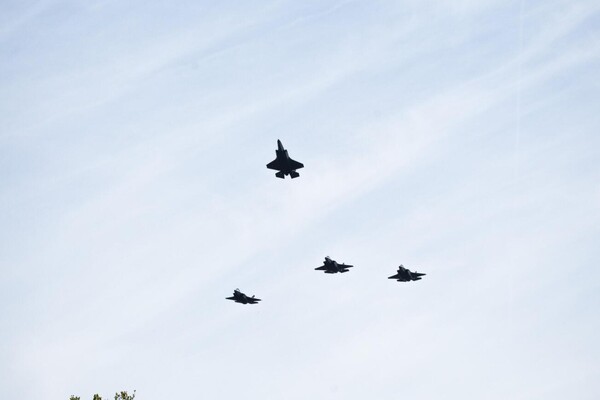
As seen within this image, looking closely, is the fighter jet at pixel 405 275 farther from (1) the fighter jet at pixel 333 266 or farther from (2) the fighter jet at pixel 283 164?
(2) the fighter jet at pixel 283 164

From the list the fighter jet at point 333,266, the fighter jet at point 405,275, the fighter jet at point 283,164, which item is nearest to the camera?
the fighter jet at point 283,164

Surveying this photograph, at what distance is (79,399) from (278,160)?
2953 centimetres

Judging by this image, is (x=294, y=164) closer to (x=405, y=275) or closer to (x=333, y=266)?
(x=333, y=266)

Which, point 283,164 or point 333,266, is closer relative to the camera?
→ point 283,164

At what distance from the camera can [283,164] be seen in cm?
6775

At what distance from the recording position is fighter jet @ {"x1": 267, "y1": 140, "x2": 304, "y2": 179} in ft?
220

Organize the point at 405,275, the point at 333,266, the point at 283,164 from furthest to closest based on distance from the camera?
1. the point at 405,275
2. the point at 333,266
3. the point at 283,164

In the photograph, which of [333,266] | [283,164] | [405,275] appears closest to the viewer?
[283,164]

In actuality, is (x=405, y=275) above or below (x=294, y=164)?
below

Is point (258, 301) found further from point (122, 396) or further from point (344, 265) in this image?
point (122, 396)

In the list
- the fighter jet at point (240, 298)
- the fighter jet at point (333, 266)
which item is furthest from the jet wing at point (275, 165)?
the fighter jet at point (240, 298)

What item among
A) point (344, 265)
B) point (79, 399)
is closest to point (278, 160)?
point (344, 265)

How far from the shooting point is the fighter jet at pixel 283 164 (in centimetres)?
6719

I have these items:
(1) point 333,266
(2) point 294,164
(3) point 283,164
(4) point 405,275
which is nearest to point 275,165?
(3) point 283,164
